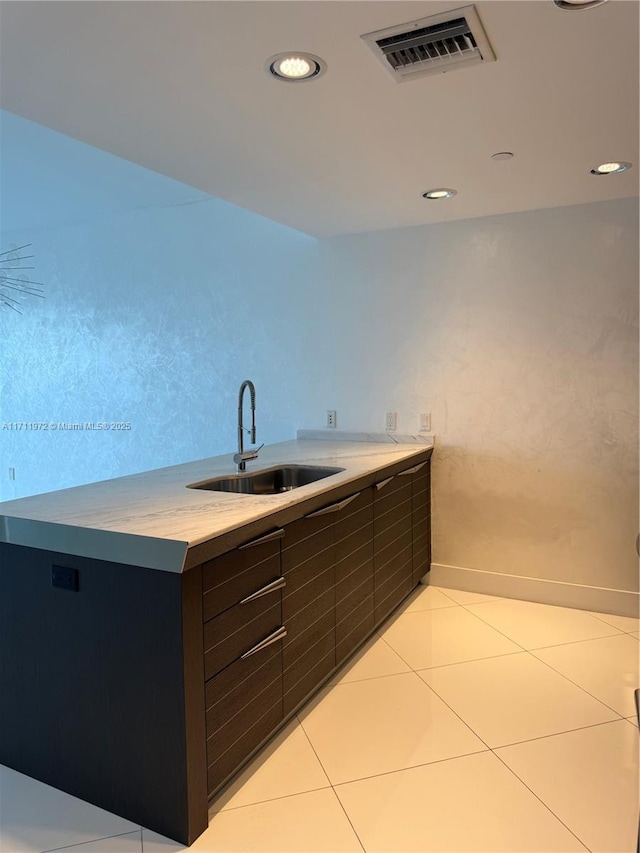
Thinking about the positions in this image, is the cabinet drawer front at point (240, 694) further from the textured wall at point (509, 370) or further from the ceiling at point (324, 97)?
the textured wall at point (509, 370)

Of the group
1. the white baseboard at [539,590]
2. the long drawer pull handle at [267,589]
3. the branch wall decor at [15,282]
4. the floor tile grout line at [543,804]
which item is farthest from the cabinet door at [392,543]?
the branch wall decor at [15,282]

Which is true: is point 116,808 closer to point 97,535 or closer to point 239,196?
point 97,535

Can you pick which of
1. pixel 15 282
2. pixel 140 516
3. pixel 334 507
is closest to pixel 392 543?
pixel 334 507

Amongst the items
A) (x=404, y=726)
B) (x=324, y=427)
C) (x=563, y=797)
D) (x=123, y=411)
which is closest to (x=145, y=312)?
(x=123, y=411)

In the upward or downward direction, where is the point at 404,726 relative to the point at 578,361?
downward

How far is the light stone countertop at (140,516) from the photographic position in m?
1.62

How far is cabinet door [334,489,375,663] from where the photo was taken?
2.49 m

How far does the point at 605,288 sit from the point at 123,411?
3344 millimetres

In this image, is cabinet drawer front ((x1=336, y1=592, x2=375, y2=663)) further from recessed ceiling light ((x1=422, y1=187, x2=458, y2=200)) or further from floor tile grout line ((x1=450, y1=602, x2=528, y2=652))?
recessed ceiling light ((x1=422, y1=187, x2=458, y2=200))

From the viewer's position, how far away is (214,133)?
215 centimetres

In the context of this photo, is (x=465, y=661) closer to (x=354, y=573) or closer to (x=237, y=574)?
(x=354, y=573)

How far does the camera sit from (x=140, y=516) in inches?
72.9

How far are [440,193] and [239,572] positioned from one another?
206 cm

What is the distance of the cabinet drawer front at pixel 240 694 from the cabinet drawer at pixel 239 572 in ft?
0.68
